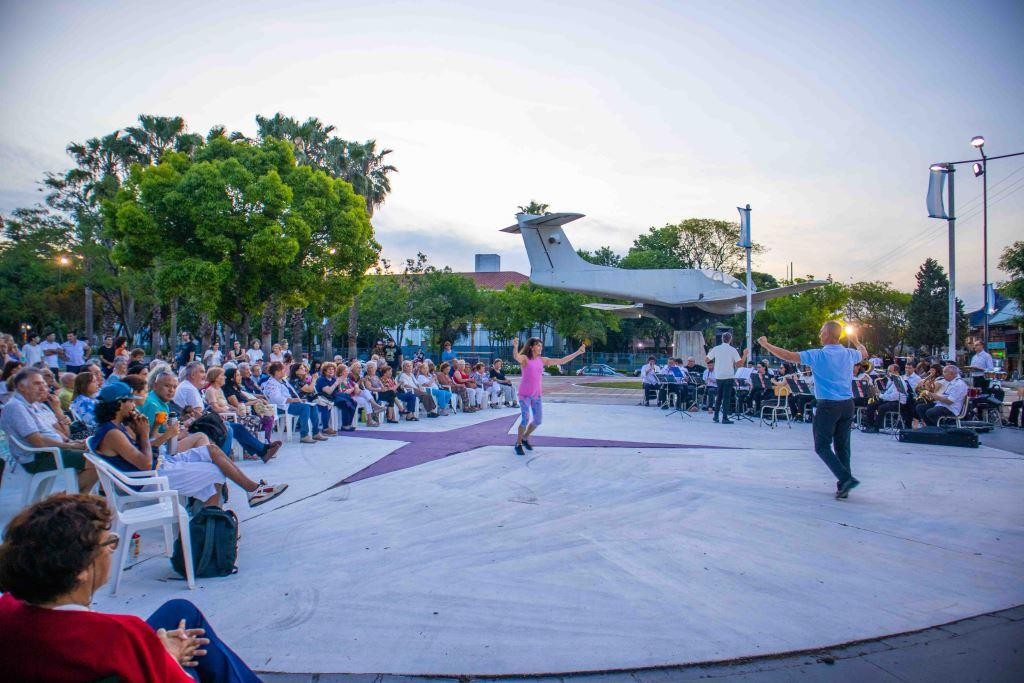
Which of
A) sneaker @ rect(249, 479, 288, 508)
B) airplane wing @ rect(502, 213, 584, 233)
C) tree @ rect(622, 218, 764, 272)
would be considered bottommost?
sneaker @ rect(249, 479, 288, 508)

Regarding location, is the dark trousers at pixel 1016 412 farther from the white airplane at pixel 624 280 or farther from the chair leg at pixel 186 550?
the chair leg at pixel 186 550

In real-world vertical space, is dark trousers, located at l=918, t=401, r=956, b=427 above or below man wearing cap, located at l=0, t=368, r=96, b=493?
below

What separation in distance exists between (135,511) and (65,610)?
2778 mm

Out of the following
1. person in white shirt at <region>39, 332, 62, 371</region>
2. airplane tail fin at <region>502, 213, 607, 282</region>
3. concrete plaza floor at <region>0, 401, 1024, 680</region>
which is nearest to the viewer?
concrete plaza floor at <region>0, 401, 1024, 680</region>

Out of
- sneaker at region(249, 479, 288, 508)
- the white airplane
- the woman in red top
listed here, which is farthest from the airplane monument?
the woman in red top

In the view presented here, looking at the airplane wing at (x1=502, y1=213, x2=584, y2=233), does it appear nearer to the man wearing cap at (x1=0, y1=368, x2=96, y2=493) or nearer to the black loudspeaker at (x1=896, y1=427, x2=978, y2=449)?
the black loudspeaker at (x1=896, y1=427, x2=978, y2=449)

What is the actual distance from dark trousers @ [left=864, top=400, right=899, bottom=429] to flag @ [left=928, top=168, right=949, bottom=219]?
749cm

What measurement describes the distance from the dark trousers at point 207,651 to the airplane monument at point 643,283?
2301cm

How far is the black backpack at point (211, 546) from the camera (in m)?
4.21

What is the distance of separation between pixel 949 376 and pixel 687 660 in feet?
35.2

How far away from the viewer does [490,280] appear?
225 ft

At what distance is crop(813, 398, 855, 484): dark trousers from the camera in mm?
6430

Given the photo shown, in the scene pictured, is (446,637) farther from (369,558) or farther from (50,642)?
(50,642)

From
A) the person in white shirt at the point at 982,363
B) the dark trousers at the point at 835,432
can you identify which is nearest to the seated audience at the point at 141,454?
the dark trousers at the point at 835,432
